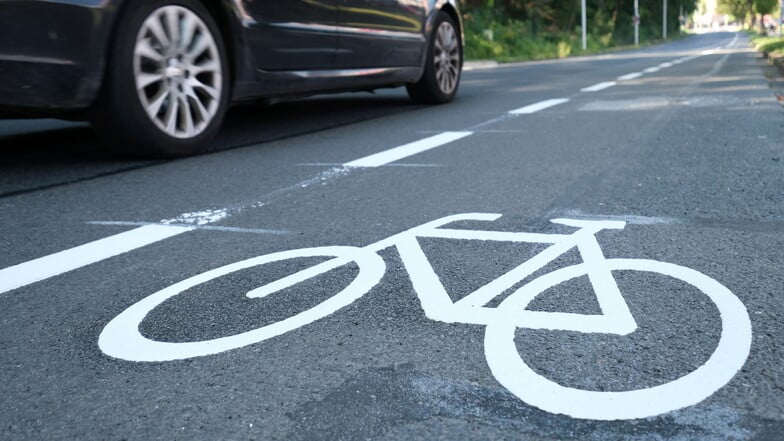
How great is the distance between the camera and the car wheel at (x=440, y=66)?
28.8 ft

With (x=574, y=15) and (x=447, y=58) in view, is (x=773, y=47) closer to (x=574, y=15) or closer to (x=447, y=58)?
(x=447, y=58)

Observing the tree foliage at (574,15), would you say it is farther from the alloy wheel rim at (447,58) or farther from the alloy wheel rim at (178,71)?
the alloy wheel rim at (178,71)

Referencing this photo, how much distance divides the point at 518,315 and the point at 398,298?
38cm

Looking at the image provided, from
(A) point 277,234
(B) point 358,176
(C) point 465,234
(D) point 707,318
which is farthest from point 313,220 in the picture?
(D) point 707,318

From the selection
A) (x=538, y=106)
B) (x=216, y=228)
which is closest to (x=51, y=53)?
(x=216, y=228)

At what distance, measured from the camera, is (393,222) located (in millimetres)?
3496

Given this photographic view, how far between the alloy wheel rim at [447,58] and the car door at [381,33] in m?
0.50

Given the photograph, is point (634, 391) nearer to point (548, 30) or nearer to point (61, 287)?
point (61, 287)

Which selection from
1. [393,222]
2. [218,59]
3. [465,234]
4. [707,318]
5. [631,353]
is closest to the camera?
[631,353]

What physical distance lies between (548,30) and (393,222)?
59869 millimetres

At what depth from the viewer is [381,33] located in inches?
293

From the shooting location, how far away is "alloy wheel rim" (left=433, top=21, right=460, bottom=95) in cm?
886

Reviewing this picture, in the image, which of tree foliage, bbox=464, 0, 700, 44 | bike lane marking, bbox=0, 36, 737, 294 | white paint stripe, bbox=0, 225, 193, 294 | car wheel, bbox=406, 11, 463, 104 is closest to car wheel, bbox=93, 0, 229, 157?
bike lane marking, bbox=0, 36, 737, 294

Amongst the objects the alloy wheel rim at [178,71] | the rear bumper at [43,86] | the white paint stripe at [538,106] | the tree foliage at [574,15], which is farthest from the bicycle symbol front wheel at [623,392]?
the tree foliage at [574,15]
